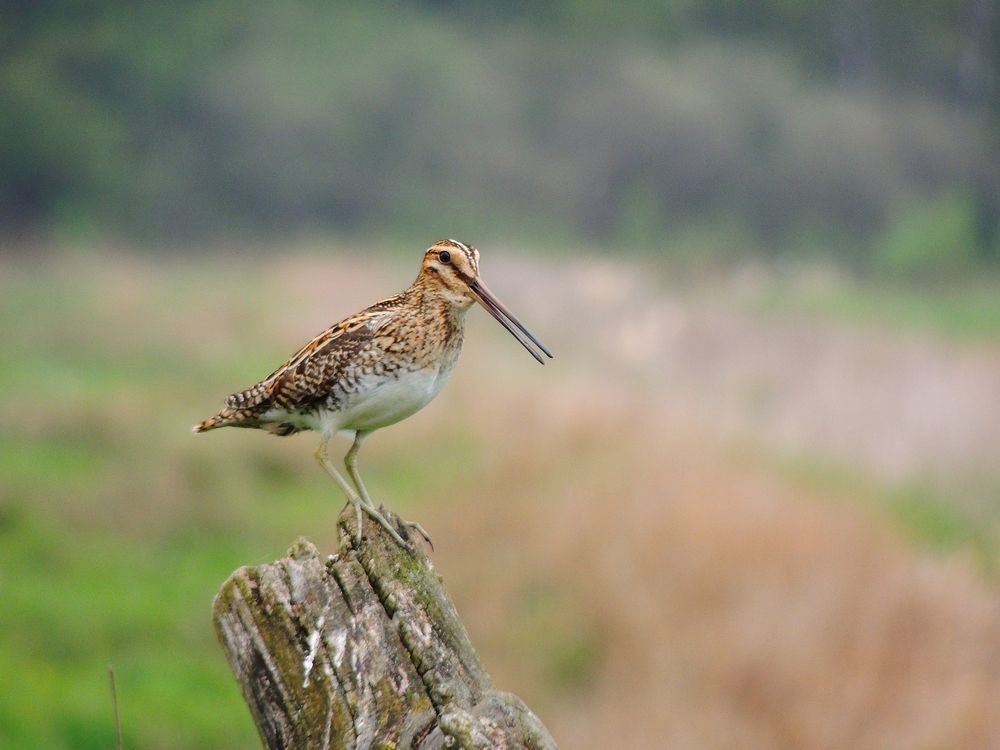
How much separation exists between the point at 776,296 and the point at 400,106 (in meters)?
15.8

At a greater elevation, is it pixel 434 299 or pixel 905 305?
pixel 905 305

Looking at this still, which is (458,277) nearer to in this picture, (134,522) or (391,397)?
(391,397)

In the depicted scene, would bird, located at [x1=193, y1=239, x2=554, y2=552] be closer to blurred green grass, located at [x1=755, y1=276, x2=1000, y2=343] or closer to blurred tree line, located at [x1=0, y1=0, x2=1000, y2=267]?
blurred green grass, located at [x1=755, y1=276, x2=1000, y2=343]

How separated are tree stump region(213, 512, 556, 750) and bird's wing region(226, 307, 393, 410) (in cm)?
114

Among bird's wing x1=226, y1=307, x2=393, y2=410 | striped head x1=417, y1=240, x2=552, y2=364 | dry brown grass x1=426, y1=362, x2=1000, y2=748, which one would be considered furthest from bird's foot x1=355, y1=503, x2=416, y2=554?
dry brown grass x1=426, y1=362, x2=1000, y2=748

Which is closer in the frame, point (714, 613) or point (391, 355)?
point (391, 355)

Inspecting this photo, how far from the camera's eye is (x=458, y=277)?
421 centimetres

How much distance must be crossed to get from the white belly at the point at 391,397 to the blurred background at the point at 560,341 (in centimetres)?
405

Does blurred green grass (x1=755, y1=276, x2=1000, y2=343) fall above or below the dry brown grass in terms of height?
above

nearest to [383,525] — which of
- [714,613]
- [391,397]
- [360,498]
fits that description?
[360,498]

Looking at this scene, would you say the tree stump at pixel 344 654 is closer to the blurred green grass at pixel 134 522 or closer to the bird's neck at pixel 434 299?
the bird's neck at pixel 434 299

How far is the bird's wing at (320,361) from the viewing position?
4.28 meters

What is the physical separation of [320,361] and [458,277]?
0.50m

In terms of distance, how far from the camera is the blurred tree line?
33531mm
